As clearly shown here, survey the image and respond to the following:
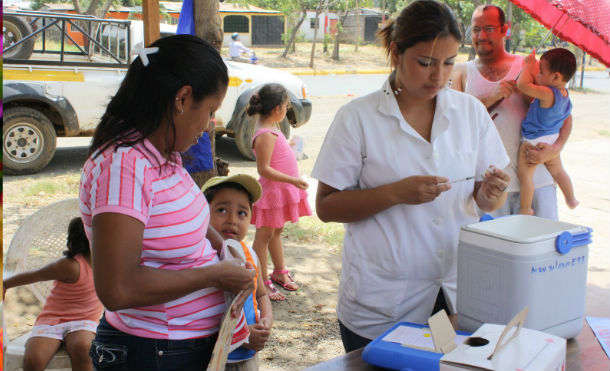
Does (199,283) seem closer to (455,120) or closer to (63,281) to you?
(455,120)

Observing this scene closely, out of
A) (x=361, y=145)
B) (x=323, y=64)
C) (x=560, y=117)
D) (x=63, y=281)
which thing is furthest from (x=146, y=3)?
(x=323, y=64)

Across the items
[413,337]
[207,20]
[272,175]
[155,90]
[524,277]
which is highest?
[207,20]

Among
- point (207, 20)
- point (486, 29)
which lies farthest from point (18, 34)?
point (486, 29)

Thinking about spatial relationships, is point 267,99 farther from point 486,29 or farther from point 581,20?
point 581,20

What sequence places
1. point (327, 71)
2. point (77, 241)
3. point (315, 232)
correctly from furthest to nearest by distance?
point (327, 71)
point (315, 232)
point (77, 241)

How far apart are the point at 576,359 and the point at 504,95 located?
1618mm

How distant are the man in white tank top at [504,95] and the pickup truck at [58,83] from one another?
337 cm

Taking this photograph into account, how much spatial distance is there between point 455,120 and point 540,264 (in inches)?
20.6

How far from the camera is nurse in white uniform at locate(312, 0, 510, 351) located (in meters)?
1.77

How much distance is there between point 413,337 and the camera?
156 cm

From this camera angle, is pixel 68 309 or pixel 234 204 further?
pixel 68 309

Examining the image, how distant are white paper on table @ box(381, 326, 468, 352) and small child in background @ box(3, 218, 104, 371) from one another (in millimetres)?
1349

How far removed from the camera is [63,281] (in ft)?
7.93

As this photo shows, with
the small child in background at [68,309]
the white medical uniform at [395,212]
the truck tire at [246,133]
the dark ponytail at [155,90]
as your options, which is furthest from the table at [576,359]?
the truck tire at [246,133]
